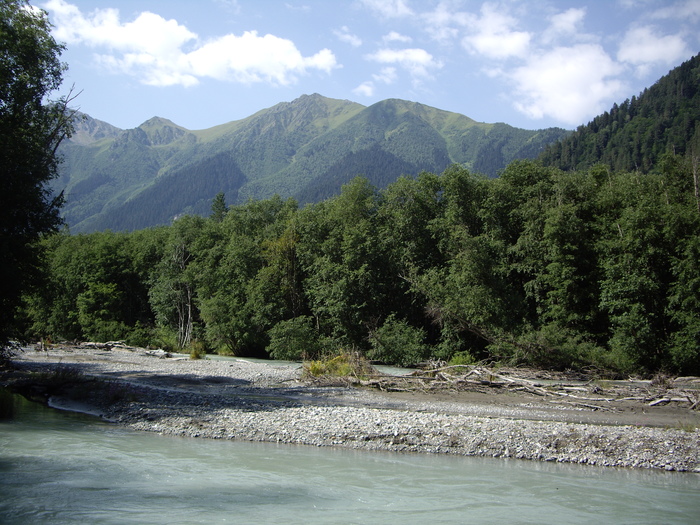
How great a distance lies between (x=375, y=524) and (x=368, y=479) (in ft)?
8.55

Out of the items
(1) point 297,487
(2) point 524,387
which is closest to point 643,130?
(2) point 524,387

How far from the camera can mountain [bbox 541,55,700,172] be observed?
11431 cm

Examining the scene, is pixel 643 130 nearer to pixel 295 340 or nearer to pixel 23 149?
pixel 295 340

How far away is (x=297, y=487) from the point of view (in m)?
10.7

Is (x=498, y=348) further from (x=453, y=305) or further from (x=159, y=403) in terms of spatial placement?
(x=159, y=403)

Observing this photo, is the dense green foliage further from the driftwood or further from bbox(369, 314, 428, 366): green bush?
the driftwood

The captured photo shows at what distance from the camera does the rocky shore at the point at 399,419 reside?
13.8 metres

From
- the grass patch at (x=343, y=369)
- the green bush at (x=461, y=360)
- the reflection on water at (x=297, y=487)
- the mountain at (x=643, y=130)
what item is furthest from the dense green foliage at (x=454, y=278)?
the mountain at (x=643, y=130)

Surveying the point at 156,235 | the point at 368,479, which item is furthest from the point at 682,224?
the point at 156,235

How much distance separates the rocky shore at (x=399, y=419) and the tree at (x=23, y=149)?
18.2ft

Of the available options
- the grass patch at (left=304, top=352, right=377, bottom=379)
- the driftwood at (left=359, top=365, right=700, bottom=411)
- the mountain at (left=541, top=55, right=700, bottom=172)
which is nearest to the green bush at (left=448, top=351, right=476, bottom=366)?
the driftwood at (left=359, top=365, right=700, bottom=411)

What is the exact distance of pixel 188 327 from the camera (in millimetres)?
51438

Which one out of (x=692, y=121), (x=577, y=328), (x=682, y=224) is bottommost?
(x=577, y=328)

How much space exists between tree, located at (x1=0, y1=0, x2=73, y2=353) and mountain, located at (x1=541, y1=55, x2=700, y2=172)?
103933 mm
